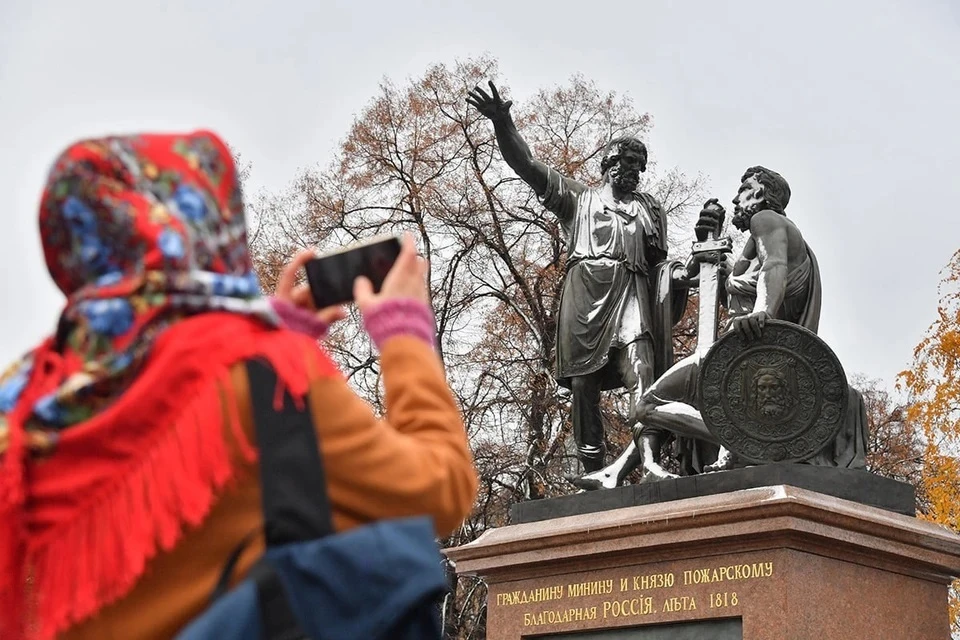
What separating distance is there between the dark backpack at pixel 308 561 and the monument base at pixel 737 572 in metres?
6.13

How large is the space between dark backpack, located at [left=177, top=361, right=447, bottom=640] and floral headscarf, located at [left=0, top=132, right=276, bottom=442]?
0.14 meters

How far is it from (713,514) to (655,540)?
42 centimetres

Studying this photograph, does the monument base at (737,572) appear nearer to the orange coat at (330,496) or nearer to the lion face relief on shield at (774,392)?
the lion face relief on shield at (774,392)

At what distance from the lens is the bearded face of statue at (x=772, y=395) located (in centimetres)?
855

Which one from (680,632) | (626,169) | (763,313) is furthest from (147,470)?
(626,169)

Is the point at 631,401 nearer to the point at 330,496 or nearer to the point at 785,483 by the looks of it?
the point at 785,483

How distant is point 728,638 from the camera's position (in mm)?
7801

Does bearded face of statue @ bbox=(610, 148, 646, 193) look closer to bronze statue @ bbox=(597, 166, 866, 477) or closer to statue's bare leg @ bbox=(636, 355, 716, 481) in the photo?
bronze statue @ bbox=(597, 166, 866, 477)

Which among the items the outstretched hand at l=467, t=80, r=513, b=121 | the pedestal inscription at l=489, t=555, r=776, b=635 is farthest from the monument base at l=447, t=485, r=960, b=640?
the outstretched hand at l=467, t=80, r=513, b=121

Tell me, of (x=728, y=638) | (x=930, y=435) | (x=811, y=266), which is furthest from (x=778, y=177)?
(x=930, y=435)

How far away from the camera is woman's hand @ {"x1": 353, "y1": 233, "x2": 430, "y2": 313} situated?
1972mm

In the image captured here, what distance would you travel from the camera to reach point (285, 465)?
1721 mm

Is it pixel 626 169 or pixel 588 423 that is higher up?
pixel 626 169

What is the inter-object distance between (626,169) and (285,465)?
9.03 meters
